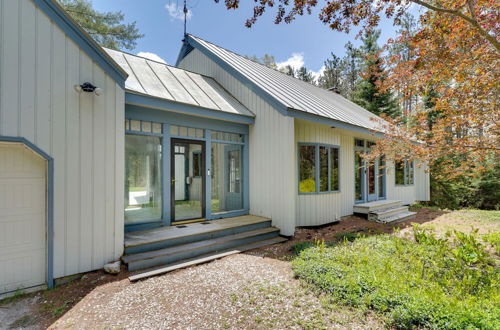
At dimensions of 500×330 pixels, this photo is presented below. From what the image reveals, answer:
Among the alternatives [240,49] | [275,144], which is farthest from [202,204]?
[240,49]

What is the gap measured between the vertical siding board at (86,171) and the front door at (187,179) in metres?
1.85

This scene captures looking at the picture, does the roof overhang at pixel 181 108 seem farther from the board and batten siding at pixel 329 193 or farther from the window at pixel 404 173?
the window at pixel 404 173

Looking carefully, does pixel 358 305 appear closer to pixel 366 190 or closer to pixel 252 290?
pixel 252 290

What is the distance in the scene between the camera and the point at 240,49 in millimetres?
25047

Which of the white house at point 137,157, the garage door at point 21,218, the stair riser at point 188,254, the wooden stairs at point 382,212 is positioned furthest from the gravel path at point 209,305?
the wooden stairs at point 382,212

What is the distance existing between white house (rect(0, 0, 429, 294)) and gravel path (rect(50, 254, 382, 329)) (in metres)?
0.86

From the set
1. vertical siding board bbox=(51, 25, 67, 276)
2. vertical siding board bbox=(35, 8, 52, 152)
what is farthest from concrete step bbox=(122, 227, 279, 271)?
vertical siding board bbox=(35, 8, 52, 152)

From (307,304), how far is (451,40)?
4.71 metres

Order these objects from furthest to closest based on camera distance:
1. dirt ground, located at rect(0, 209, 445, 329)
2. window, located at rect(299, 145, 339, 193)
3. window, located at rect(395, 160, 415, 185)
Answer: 1. window, located at rect(395, 160, 415, 185)
2. window, located at rect(299, 145, 339, 193)
3. dirt ground, located at rect(0, 209, 445, 329)

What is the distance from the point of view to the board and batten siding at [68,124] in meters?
3.32

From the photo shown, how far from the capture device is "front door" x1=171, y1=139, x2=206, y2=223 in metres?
5.61

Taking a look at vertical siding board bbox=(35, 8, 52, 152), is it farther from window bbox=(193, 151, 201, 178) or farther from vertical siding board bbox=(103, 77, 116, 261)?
window bbox=(193, 151, 201, 178)

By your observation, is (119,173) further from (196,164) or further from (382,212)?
(382,212)

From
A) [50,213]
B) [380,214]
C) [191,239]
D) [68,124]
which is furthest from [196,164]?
[380,214]
